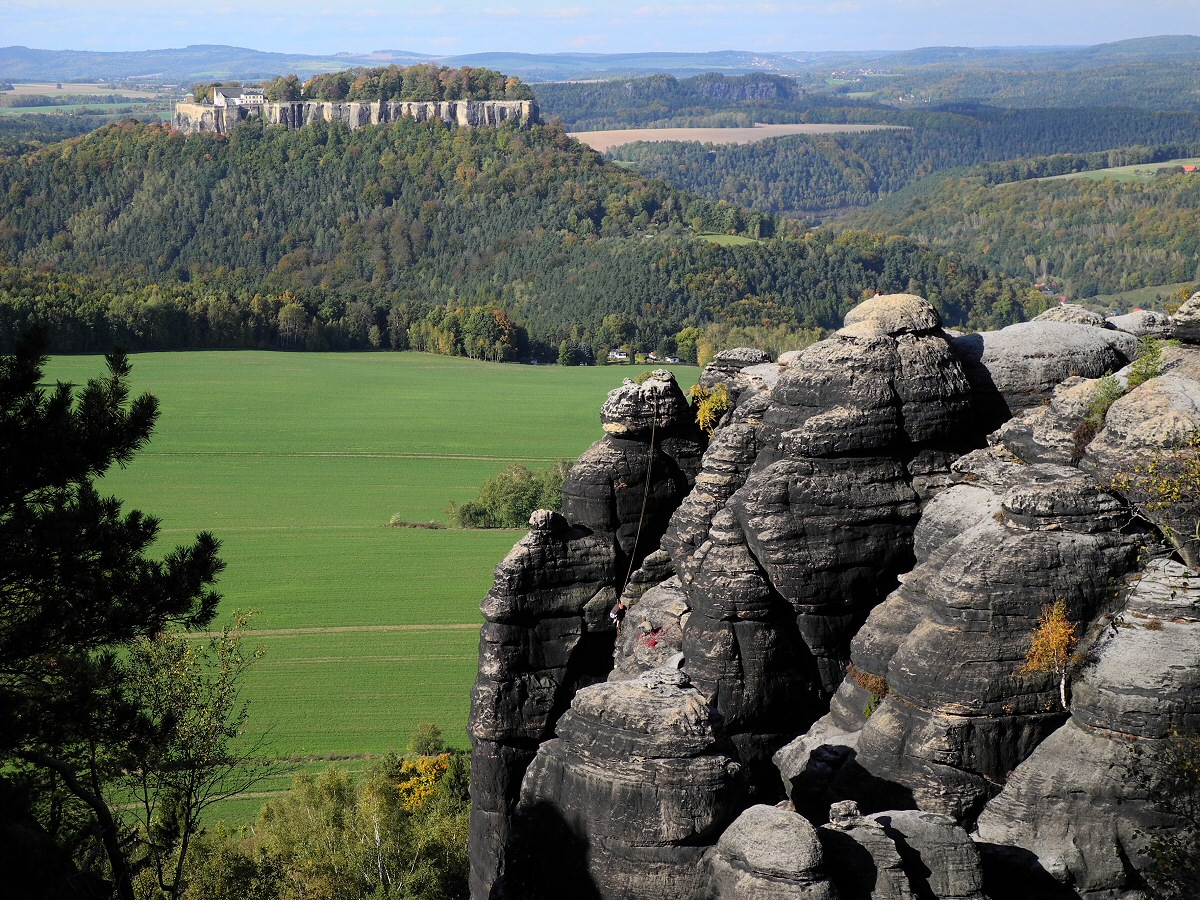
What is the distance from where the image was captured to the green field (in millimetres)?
57469

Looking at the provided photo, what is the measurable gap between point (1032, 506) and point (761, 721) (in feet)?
24.7

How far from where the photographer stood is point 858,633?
28.2 metres

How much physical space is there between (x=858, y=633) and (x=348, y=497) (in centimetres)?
7012

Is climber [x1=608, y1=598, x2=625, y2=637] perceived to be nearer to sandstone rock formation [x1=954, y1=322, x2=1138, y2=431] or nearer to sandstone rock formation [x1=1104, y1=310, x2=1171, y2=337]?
sandstone rock formation [x1=954, y1=322, x2=1138, y2=431]

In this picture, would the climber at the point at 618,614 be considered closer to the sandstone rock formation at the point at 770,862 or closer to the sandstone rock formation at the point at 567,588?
the sandstone rock formation at the point at 567,588

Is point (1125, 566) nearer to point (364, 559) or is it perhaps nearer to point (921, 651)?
point (921, 651)

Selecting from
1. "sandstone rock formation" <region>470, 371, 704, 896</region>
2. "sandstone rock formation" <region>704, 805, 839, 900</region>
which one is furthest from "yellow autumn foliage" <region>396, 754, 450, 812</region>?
"sandstone rock formation" <region>704, 805, 839, 900</region>

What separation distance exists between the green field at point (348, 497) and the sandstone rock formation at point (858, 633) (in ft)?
58.2

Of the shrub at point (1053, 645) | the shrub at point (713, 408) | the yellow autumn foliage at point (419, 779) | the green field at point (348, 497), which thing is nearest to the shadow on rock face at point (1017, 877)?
the shrub at point (1053, 645)

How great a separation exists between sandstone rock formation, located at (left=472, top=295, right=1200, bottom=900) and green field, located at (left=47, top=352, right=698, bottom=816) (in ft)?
58.2

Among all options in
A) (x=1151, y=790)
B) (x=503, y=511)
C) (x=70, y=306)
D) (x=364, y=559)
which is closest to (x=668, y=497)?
(x=1151, y=790)

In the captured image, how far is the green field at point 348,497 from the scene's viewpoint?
5747 cm

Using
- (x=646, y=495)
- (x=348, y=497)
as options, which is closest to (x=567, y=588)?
(x=646, y=495)

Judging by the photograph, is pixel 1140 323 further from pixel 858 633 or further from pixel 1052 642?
pixel 1052 642
